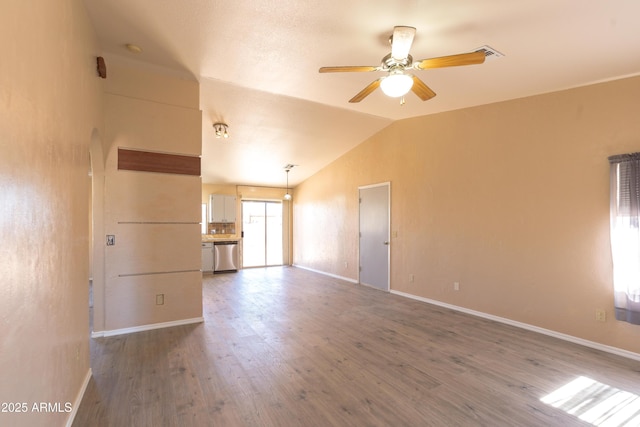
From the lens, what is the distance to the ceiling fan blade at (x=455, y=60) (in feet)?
7.09

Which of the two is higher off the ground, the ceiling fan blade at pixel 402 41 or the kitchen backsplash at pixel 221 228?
the ceiling fan blade at pixel 402 41

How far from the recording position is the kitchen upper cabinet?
835 centimetres

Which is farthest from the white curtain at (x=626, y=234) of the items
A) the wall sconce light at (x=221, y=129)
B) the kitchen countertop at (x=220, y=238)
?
the kitchen countertop at (x=220, y=238)

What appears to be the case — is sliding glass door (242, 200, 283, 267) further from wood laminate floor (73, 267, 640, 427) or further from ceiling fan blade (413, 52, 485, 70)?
ceiling fan blade (413, 52, 485, 70)

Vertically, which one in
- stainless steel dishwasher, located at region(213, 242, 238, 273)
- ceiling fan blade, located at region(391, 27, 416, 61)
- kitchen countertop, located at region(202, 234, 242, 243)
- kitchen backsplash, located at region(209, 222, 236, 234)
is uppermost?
ceiling fan blade, located at region(391, 27, 416, 61)

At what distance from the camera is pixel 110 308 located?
3.58m

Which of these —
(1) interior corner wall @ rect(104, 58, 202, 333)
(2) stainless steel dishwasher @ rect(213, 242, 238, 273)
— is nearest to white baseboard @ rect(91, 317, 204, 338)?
(1) interior corner wall @ rect(104, 58, 202, 333)

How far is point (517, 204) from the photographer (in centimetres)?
395

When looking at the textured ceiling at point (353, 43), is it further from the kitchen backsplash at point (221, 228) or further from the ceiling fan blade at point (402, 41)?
the kitchen backsplash at point (221, 228)

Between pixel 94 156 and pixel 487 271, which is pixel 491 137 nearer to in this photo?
pixel 487 271

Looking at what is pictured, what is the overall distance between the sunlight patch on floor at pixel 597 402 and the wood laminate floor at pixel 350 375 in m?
0.01

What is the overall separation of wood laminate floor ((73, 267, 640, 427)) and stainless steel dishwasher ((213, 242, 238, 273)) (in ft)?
13.0

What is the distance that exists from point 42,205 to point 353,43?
2747mm

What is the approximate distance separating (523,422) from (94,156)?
4828mm
